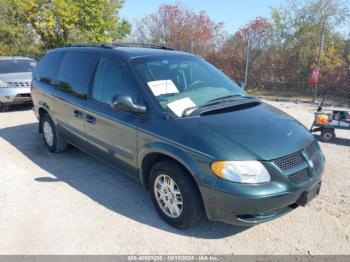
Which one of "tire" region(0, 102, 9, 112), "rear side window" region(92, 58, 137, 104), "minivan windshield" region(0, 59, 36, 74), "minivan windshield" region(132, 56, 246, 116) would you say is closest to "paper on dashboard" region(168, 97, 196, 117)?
"minivan windshield" region(132, 56, 246, 116)

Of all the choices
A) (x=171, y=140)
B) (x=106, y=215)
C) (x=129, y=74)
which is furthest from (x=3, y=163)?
(x=171, y=140)

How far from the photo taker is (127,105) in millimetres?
3266

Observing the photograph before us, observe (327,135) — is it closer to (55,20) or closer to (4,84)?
(4,84)

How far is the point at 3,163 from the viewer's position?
16.6 feet

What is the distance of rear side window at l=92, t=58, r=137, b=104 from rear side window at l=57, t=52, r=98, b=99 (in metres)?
0.21

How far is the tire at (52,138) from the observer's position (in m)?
5.21

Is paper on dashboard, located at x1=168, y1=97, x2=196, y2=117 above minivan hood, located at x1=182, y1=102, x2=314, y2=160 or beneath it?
above

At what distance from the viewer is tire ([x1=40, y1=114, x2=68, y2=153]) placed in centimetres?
521

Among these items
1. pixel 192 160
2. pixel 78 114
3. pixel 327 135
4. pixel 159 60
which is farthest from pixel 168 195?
pixel 327 135

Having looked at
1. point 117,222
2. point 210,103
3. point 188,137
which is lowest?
point 117,222

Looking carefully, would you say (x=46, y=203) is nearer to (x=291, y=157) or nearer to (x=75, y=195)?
(x=75, y=195)

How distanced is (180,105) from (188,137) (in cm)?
52

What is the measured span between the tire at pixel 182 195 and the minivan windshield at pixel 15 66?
798cm

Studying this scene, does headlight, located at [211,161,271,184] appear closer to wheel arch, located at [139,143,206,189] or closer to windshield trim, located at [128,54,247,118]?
wheel arch, located at [139,143,206,189]
